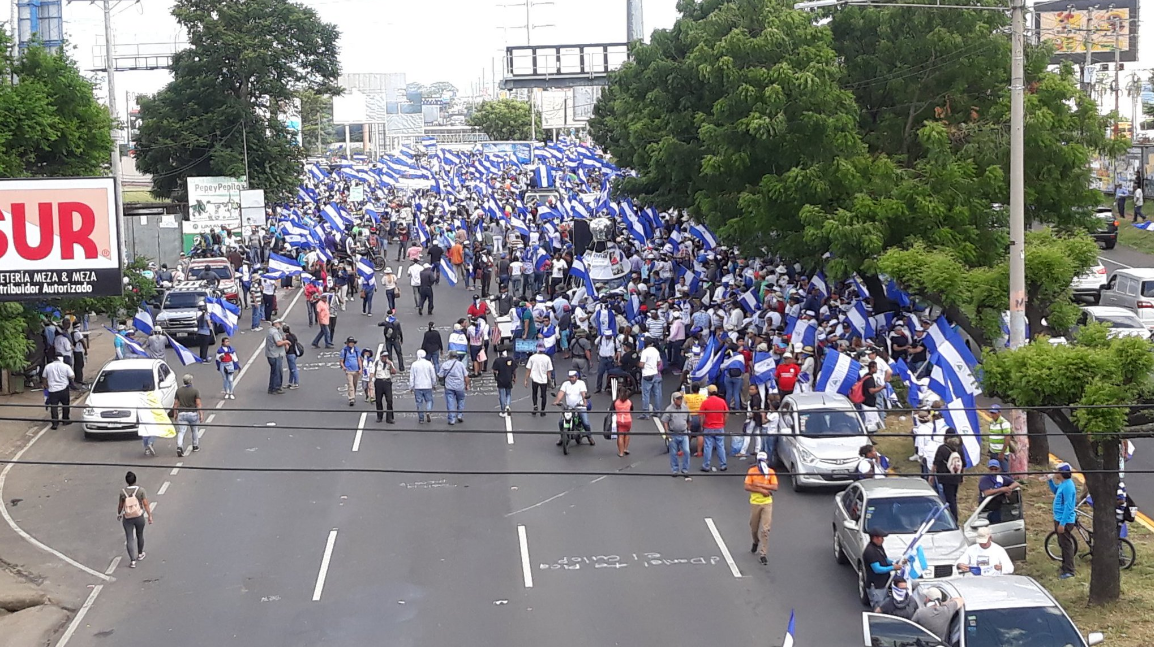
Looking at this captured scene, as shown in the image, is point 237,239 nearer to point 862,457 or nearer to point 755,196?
point 755,196

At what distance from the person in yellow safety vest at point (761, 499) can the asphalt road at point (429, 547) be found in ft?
1.01

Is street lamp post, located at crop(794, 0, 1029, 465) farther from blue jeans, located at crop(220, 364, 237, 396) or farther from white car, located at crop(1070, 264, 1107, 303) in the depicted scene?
white car, located at crop(1070, 264, 1107, 303)

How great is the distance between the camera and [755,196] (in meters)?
28.3

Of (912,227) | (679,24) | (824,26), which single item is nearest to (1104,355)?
(912,227)

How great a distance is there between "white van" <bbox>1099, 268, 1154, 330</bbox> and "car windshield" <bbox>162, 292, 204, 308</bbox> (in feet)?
79.0

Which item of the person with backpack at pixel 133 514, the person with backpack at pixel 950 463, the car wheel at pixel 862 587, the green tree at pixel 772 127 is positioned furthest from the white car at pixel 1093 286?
the person with backpack at pixel 133 514

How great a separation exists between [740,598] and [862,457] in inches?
127

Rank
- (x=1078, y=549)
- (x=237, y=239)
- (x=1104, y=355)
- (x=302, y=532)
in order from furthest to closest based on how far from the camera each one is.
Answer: (x=237, y=239), (x=302, y=532), (x=1078, y=549), (x=1104, y=355)

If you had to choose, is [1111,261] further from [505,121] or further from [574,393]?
[505,121]

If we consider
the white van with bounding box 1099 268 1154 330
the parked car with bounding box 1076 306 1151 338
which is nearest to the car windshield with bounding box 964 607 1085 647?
the parked car with bounding box 1076 306 1151 338

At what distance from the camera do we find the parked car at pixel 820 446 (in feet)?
67.3

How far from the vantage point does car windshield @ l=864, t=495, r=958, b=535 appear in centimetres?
1648

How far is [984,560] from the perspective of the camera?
15125mm

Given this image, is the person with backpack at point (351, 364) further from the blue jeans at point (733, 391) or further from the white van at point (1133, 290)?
the white van at point (1133, 290)
